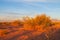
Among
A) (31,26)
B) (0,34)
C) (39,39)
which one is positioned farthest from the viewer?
(31,26)

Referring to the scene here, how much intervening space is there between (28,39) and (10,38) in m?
2.39

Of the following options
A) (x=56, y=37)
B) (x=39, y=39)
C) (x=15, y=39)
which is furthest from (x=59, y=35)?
(x=15, y=39)

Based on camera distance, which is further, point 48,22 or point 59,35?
point 48,22

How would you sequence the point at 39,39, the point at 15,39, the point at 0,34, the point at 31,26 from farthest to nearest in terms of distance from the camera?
the point at 31,26 → the point at 0,34 → the point at 15,39 → the point at 39,39

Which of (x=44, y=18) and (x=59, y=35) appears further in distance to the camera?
(x=44, y=18)

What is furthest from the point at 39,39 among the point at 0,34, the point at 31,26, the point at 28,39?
the point at 31,26

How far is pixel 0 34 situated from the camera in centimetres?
2164

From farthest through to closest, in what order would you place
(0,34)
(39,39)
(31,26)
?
(31,26) < (0,34) < (39,39)

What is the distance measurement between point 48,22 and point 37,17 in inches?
64.9

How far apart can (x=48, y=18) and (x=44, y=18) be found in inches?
22.6

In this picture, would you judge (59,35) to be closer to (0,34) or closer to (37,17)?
(0,34)

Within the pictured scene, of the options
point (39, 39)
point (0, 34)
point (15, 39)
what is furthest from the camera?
point (0, 34)

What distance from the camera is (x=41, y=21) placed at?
28500 millimetres

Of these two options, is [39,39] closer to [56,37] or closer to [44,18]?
[56,37]
